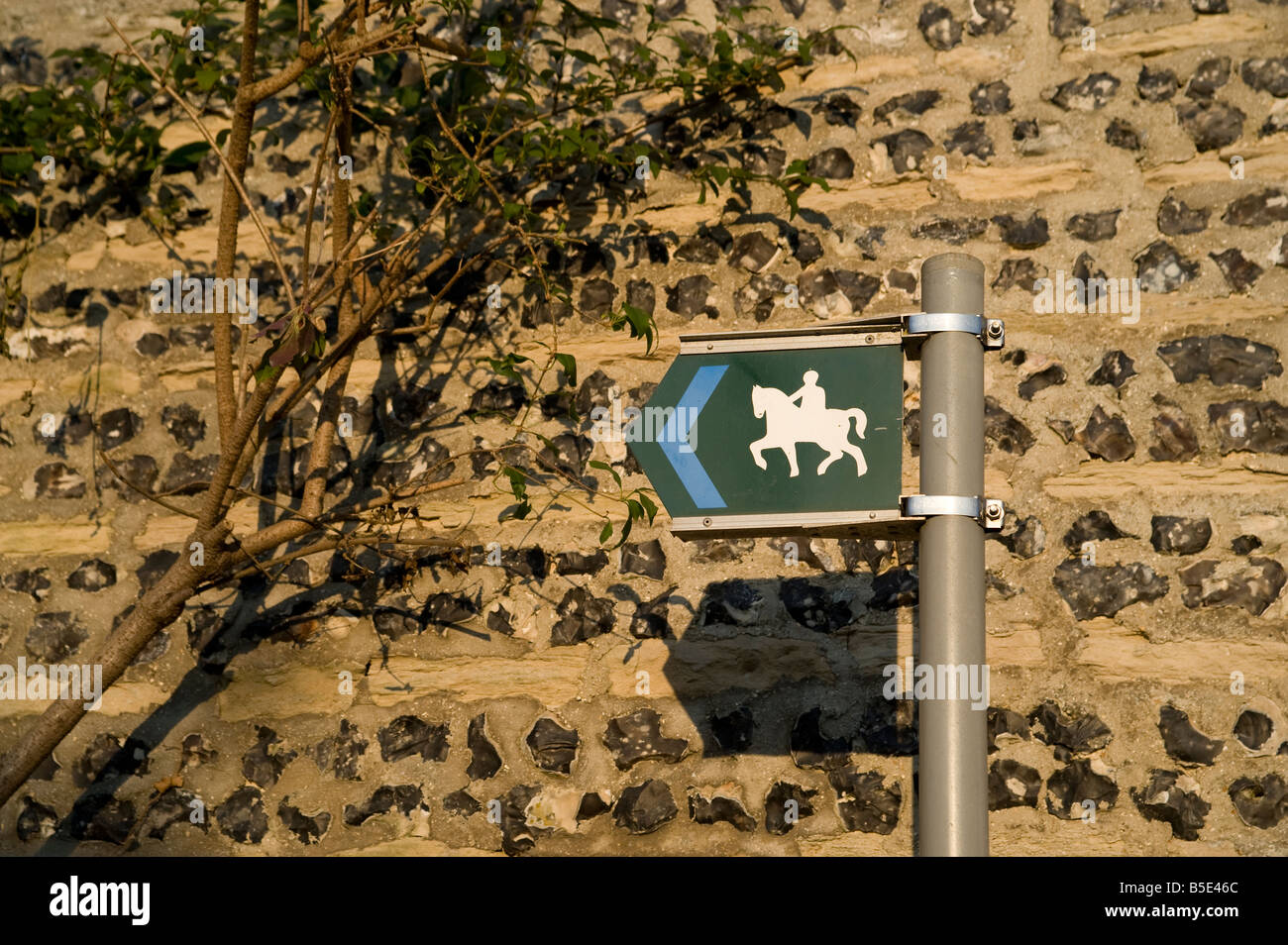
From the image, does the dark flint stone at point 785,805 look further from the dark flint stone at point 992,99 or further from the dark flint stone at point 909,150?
the dark flint stone at point 992,99

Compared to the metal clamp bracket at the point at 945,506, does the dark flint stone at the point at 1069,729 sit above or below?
below

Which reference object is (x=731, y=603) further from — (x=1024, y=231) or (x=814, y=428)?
(x=814, y=428)

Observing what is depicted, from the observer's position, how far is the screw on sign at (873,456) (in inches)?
73.6

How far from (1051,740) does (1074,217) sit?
132cm

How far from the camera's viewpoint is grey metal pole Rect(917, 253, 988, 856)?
186 centimetres

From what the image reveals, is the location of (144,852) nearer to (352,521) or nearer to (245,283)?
(352,521)

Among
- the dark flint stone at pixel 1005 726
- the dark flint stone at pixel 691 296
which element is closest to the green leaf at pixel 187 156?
the dark flint stone at pixel 691 296

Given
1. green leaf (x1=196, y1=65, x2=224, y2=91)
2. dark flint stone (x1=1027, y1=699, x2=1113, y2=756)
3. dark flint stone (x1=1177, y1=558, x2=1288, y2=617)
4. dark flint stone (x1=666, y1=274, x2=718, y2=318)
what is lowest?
dark flint stone (x1=1027, y1=699, x2=1113, y2=756)

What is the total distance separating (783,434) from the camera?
1.98 metres

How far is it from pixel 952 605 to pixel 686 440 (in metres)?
0.47

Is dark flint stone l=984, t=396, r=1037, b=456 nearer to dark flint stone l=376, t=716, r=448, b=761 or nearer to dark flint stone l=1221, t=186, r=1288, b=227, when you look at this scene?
dark flint stone l=1221, t=186, r=1288, b=227

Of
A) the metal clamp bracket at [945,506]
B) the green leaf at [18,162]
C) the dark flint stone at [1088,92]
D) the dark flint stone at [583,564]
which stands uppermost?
the dark flint stone at [1088,92]

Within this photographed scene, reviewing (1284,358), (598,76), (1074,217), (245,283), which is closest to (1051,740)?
(1284,358)

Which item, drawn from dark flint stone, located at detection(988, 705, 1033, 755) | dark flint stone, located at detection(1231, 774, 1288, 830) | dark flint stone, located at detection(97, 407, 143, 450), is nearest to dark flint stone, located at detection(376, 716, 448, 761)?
dark flint stone, located at detection(97, 407, 143, 450)
